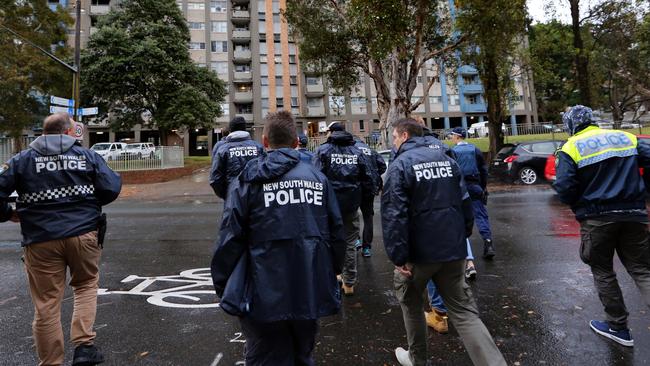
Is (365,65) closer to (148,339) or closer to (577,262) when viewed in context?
(577,262)

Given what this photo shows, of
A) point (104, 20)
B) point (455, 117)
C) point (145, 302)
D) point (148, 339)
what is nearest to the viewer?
point (148, 339)

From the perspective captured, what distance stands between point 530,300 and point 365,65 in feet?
55.2

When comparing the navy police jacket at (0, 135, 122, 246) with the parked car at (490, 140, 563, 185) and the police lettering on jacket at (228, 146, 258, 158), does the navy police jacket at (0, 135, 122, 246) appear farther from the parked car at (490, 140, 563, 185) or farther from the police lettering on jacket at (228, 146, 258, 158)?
the parked car at (490, 140, 563, 185)

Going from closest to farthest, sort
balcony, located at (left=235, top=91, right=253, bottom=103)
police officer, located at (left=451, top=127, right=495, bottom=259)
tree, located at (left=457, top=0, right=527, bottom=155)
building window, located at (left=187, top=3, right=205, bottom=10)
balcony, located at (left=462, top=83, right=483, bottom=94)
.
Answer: police officer, located at (left=451, top=127, right=495, bottom=259) → tree, located at (left=457, top=0, right=527, bottom=155) → building window, located at (left=187, top=3, right=205, bottom=10) → balcony, located at (left=235, top=91, right=253, bottom=103) → balcony, located at (left=462, top=83, right=483, bottom=94)

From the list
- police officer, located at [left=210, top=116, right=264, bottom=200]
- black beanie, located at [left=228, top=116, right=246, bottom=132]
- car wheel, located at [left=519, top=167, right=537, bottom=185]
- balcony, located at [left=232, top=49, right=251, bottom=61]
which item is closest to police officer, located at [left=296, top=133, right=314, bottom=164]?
police officer, located at [left=210, top=116, right=264, bottom=200]

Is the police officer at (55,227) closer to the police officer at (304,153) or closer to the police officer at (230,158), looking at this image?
the police officer at (304,153)

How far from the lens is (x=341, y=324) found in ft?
11.9

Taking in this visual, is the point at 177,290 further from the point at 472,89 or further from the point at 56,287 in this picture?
the point at 472,89

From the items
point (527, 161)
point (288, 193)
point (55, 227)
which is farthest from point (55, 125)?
point (527, 161)

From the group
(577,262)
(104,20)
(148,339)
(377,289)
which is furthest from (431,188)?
(104,20)

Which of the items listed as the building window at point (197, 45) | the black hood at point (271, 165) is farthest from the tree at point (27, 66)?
the black hood at point (271, 165)

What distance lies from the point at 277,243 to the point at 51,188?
1964 millimetres

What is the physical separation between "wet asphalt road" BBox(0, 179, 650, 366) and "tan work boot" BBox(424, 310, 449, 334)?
0.07 m

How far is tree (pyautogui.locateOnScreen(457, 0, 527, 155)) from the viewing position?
1381cm
